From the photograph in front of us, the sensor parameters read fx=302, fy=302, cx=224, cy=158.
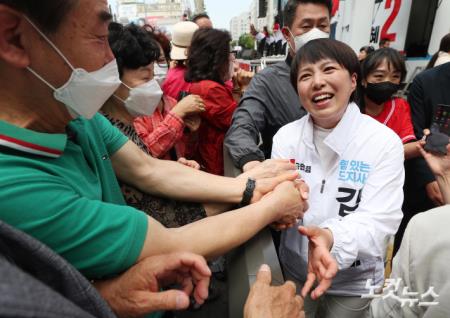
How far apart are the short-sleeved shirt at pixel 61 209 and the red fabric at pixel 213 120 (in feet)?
5.79

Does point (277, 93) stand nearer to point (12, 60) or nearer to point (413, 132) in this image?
point (413, 132)

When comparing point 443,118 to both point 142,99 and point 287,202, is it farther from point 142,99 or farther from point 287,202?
point 142,99

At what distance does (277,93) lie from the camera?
2.22 meters

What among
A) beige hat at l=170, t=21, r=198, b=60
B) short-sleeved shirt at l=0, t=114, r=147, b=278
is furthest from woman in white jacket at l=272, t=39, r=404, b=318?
beige hat at l=170, t=21, r=198, b=60

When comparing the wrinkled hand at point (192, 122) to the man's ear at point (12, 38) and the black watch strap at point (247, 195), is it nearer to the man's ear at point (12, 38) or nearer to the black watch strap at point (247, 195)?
the black watch strap at point (247, 195)

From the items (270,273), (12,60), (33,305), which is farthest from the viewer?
(270,273)

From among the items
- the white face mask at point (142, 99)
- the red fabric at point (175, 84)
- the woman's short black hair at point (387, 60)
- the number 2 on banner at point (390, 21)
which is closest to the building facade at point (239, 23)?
the number 2 on banner at point (390, 21)

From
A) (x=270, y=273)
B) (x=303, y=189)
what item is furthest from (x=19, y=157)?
(x=303, y=189)

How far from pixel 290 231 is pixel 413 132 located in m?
1.43

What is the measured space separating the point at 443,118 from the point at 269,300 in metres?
1.76

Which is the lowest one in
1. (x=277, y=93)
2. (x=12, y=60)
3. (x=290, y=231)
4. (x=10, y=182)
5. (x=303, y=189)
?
(x=290, y=231)

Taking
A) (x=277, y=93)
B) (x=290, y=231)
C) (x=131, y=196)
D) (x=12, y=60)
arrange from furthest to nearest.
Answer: (x=277, y=93), (x=290, y=231), (x=131, y=196), (x=12, y=60)

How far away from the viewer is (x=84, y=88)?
1.00m

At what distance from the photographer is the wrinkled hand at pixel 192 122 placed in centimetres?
256
